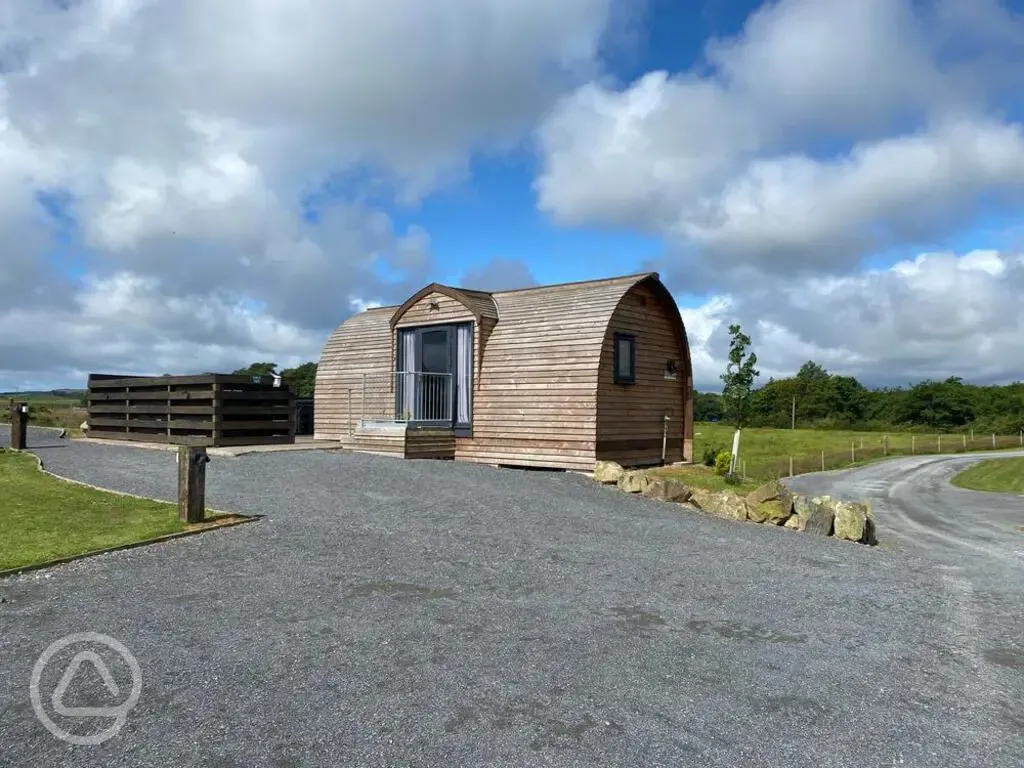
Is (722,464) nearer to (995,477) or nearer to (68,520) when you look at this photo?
(68,520)

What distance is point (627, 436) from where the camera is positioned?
60.0 feet

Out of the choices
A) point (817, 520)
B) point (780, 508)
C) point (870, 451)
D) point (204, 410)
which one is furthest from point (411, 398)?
point (870, 451)

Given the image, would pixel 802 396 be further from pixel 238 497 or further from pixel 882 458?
pixel 238 497

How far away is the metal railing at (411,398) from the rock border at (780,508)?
23.4 ft

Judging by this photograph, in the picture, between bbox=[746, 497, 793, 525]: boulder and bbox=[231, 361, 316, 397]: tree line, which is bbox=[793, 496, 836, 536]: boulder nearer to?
bbox=[746, 497, 793, 525]: boulder

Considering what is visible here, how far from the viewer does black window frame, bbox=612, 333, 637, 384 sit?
58.8 ft

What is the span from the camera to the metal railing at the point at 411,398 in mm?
20203

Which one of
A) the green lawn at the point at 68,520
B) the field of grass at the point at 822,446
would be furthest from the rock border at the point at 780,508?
the field of grass at the point at 822,446

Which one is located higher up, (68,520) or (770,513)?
(68,520)

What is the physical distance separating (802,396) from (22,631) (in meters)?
102

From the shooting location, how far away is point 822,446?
5166cm

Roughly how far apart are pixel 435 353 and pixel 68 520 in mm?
11742

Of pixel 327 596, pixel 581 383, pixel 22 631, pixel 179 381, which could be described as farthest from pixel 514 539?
pixel 179 381

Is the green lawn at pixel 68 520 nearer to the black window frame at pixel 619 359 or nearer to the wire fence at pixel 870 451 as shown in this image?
the black window frame at pixel 619 359
